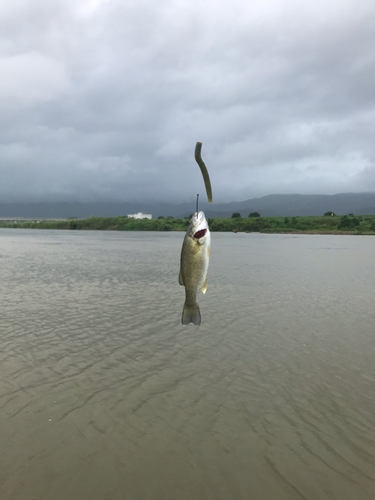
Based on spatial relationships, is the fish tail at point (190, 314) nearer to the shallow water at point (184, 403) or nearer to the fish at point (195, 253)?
the fish at point (195, 253)

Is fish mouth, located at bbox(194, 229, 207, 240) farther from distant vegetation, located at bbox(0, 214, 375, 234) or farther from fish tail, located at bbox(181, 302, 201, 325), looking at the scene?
distant vegetation, located at bbox(0, 214, 375, 234)

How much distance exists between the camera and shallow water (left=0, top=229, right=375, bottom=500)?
650 cm

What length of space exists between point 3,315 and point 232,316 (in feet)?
32.1

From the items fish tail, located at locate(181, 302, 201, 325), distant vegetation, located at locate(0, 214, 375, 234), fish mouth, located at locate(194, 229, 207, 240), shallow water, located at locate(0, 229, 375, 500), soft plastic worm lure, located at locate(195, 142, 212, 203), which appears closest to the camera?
soft plastic worm lure, located at locate(195, 142, 212, 203)

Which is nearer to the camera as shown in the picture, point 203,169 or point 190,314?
point 203,169

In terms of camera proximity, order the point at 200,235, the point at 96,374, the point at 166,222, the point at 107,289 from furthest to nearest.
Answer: the point at 166,222 → the point at 107,289 → the point at 96,374 → the point at 200,235

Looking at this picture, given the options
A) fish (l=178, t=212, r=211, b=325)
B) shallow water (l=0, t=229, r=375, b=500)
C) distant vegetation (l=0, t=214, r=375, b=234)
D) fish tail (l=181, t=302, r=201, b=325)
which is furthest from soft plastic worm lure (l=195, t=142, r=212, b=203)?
distant vegetation (l=0, t=214, r=375, b=234)

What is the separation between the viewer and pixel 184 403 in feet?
29.5

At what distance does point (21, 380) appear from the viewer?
10.0m

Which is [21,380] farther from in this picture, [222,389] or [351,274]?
[351,274]

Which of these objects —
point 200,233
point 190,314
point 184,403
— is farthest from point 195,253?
point 184,403

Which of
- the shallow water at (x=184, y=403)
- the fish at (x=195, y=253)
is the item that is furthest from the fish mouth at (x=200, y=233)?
the shallow water at (x=184, y=403)

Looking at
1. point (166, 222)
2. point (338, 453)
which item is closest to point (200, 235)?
point (338, 453)

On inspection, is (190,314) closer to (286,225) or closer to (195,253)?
(195,253)
